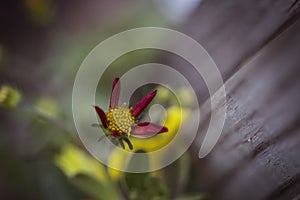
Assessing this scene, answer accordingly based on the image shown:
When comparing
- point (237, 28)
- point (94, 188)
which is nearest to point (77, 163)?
point (94, 188)

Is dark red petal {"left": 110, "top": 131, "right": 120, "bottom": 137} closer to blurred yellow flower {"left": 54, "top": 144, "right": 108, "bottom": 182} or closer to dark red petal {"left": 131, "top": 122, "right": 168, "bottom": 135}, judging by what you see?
dark red petal {"left": 131, "top": 122, "right": 168, "bottom": 135}

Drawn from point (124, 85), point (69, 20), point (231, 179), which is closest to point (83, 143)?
point (124, 85)

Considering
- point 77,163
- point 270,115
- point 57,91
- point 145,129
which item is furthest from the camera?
point 57,91

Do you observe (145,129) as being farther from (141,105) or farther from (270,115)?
(270,115)

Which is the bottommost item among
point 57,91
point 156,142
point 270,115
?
point 270,115

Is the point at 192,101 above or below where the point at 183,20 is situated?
below

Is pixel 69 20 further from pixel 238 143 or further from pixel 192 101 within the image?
pixel 238 143

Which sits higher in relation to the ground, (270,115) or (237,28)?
(237,28)

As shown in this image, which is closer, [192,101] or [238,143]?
[238,143]
